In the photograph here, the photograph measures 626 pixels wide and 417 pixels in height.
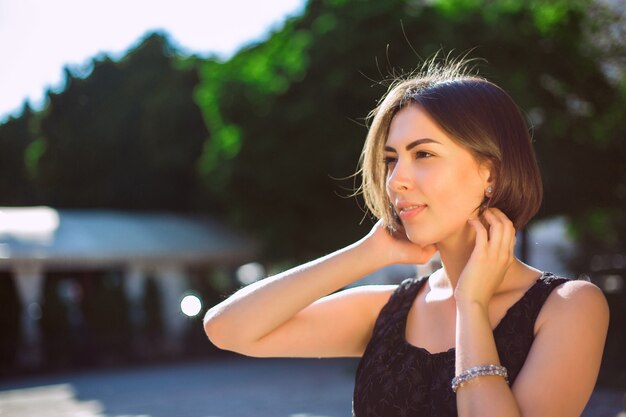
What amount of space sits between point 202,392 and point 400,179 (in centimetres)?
1133

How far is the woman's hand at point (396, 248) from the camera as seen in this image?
237 centimetres

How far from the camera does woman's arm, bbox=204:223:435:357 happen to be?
7.40ft

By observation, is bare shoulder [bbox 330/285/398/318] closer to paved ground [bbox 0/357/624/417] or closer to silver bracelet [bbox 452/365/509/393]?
silver bracelet [bbox 452/365/509/393]

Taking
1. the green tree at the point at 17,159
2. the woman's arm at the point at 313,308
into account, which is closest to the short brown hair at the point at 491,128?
the woman's arm at the point at 313,308

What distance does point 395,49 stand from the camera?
1402cm

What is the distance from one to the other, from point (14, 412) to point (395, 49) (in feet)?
29.6


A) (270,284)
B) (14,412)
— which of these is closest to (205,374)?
(14,412)

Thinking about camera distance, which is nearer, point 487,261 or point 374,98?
point 487,261

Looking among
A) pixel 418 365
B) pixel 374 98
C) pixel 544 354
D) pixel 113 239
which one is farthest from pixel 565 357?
pixel 113 239

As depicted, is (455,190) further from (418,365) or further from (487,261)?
(418,365)

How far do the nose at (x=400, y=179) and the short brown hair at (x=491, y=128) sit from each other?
160 mm

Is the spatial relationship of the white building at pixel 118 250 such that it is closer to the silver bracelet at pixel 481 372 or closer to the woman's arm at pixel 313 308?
the woman's arm at pixel 313 308

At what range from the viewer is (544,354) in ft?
6.09

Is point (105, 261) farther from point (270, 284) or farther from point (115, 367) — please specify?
point (270, 284)
